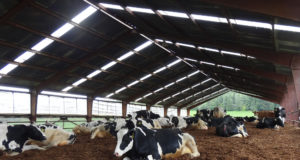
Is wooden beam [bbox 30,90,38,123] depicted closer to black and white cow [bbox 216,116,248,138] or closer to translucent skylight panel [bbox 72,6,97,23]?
translucent skylight panel [bbox 72,6,97,23]

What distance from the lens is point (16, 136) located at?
7.22m

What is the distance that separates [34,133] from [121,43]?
8.95 metres

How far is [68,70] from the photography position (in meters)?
16.2

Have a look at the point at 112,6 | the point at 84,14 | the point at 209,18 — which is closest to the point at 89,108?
the point at 84,14

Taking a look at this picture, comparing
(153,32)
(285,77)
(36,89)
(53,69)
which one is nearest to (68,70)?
(53,69)

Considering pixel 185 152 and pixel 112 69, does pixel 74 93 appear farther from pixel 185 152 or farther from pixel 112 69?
pixel 185 152

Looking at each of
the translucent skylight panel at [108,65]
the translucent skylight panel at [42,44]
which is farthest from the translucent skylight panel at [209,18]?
→ the translucent skylight panel at [108,65]

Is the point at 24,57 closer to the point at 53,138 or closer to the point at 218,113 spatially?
the point at 53,138

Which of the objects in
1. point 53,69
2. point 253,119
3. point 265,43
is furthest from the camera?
point 253,119

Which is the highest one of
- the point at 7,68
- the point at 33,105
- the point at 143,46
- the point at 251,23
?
the point at 143,46

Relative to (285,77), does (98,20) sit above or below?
above

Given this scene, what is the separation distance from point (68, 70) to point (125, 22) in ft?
15.6

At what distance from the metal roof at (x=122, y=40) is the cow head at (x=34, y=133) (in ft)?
16.1

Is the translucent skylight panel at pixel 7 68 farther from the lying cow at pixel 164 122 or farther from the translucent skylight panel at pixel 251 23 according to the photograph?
the translucent skylight panel at pixel 251 23
